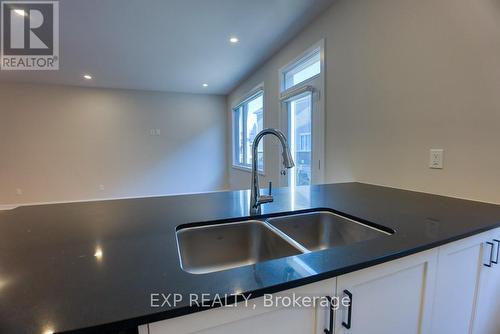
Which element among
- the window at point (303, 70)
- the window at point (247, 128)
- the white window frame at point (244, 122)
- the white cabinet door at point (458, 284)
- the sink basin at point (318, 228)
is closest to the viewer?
the white cabinet door at point (458, 284)

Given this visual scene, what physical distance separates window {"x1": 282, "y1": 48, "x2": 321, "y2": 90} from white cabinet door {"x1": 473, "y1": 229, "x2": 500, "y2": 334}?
206 centimetres

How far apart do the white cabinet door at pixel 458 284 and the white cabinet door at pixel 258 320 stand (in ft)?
1.76

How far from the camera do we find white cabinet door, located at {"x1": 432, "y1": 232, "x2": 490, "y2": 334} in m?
0.85

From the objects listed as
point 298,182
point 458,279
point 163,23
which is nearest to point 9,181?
point 163,23

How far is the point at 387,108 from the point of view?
1756mm

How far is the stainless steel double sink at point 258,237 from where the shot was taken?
962 mm

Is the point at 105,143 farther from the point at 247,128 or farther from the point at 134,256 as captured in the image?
the point at 134,256

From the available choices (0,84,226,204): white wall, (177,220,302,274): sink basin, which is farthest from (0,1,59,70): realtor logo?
(177,220,302,274): sink basin

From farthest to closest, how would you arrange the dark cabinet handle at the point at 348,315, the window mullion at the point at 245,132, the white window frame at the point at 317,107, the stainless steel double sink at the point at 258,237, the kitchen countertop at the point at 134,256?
the window mullion at the point at 245,132 < the white window frame at the point at 317,107 < the stainless steel double sink at the point at 258,237 < the dark cabinet handle at the point at 348,315 < the kitchen countertop at the point at 134,256

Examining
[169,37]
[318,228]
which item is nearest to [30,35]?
[169,37]

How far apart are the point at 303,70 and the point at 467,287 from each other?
267 centimetres

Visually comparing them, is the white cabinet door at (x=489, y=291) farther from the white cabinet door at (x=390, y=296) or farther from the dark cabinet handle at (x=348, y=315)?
the dark cabinet handle at (x=348, y=315)

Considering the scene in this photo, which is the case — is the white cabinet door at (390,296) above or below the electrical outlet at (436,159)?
below

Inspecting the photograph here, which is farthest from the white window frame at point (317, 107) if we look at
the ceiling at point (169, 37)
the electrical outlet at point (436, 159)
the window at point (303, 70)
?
the electrical outlet at point (436, 159)
